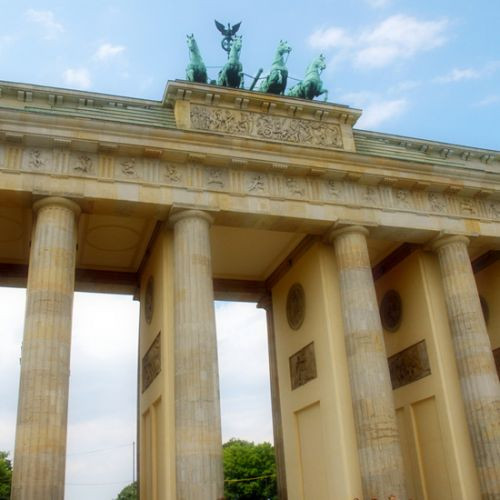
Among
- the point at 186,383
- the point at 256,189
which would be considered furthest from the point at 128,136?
the point at 186,383

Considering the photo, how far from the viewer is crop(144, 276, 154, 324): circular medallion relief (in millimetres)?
22078

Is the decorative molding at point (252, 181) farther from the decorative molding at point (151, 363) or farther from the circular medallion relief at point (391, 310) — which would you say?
the decorative molding at point (151, 363)

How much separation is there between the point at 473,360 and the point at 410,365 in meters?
3.05

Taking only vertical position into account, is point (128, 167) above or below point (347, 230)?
above

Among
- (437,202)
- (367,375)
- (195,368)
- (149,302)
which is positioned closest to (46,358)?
(195,368)

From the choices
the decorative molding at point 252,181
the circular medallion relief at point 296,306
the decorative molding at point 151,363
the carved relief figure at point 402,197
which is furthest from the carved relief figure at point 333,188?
the decorative molding at point 151,363

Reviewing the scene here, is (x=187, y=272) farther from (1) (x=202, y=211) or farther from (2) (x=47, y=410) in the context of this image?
(2) (x=47, y=410)

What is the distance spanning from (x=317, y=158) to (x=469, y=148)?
816 centimetres

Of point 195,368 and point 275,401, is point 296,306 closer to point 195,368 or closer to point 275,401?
point 275,401

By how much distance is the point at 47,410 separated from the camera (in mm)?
15484

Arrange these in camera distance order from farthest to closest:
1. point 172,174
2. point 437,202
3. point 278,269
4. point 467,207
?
point 278,269
point 467,207
point 437,202
point 172,174

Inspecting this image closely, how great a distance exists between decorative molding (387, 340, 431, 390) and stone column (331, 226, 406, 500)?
354 centimetres

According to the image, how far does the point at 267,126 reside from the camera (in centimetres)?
2194

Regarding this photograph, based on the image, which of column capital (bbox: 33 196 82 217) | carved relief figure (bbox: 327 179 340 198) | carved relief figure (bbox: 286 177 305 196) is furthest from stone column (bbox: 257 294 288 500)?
column capital (bbox: 33 196 82 217)
